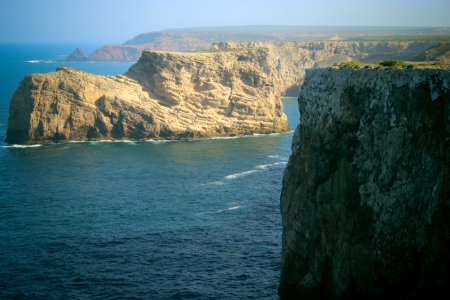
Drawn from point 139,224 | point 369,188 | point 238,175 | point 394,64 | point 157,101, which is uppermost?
point 394,64

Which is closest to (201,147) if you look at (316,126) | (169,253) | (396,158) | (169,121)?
(169,121)

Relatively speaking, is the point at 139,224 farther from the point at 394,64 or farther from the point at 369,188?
the point at 394,64

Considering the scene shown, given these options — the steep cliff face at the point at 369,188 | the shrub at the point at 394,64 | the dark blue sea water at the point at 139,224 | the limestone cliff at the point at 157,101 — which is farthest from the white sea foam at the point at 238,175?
the shrub at the point at 394,64

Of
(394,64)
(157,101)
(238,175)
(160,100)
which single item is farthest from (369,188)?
(160,100)

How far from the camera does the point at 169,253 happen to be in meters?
57.3

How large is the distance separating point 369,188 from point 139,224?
36.7 meters

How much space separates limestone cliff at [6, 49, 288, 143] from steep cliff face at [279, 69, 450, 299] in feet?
275

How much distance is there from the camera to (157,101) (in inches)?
5251

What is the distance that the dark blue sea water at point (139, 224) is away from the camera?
50125 millimetres

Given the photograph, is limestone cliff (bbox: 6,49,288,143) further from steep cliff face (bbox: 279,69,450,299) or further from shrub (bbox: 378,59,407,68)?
shrub (bbox: 378,59,407,68)

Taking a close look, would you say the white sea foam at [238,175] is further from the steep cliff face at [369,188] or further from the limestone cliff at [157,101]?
the steep cliff face at [369,188]

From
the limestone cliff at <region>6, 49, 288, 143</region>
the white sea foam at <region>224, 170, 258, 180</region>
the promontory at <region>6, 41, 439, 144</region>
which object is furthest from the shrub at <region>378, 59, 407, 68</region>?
the limestone cliff at <region>6, 49, 288, 143</region>

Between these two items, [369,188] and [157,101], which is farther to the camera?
[157,101]

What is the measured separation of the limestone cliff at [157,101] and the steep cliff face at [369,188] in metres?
83.7
